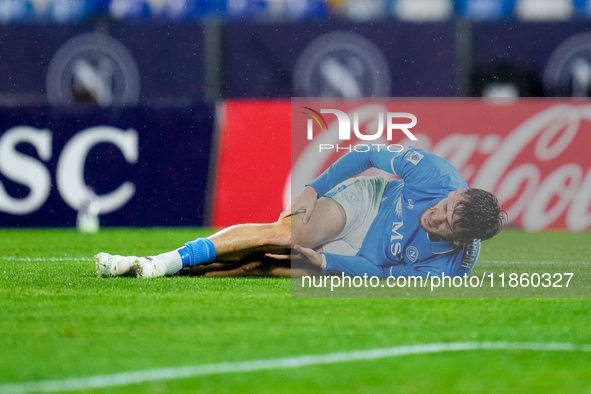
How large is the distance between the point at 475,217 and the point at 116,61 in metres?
11.4

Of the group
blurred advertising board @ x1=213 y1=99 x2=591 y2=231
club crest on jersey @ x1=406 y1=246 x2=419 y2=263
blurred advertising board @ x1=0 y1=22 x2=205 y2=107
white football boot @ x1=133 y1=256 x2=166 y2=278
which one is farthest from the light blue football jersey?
blurred advertising board @ x1=0 y1=22 x2=205 y2=107

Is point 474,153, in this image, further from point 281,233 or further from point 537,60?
point 537,60

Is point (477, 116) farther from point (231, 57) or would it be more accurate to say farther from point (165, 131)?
point (231, 57)

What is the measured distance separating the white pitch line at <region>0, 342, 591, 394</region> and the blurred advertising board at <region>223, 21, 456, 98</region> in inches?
475

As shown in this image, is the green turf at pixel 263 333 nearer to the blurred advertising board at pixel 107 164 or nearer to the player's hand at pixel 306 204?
the player's hand at pixel 306 204

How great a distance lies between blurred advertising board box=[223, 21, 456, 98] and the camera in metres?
16.2

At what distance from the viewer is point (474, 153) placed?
37.2 ft

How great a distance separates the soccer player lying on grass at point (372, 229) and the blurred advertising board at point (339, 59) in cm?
980

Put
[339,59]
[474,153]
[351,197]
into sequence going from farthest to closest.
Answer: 1. [339,59]
2. [474,153]
3. [351,197]

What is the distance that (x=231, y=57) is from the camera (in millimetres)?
16250

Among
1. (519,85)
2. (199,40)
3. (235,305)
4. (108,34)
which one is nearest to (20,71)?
(108,34)

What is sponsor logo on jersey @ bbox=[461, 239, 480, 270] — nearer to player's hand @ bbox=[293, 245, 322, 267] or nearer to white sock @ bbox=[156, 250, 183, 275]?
player's hand @ bbox=[293, 245, 322, 267]

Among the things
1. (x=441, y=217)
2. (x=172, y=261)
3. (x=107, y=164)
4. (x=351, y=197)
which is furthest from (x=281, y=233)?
(x=107, y=164)

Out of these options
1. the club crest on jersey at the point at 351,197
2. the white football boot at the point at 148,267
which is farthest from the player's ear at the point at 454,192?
the white football boot at the point at 148,267
